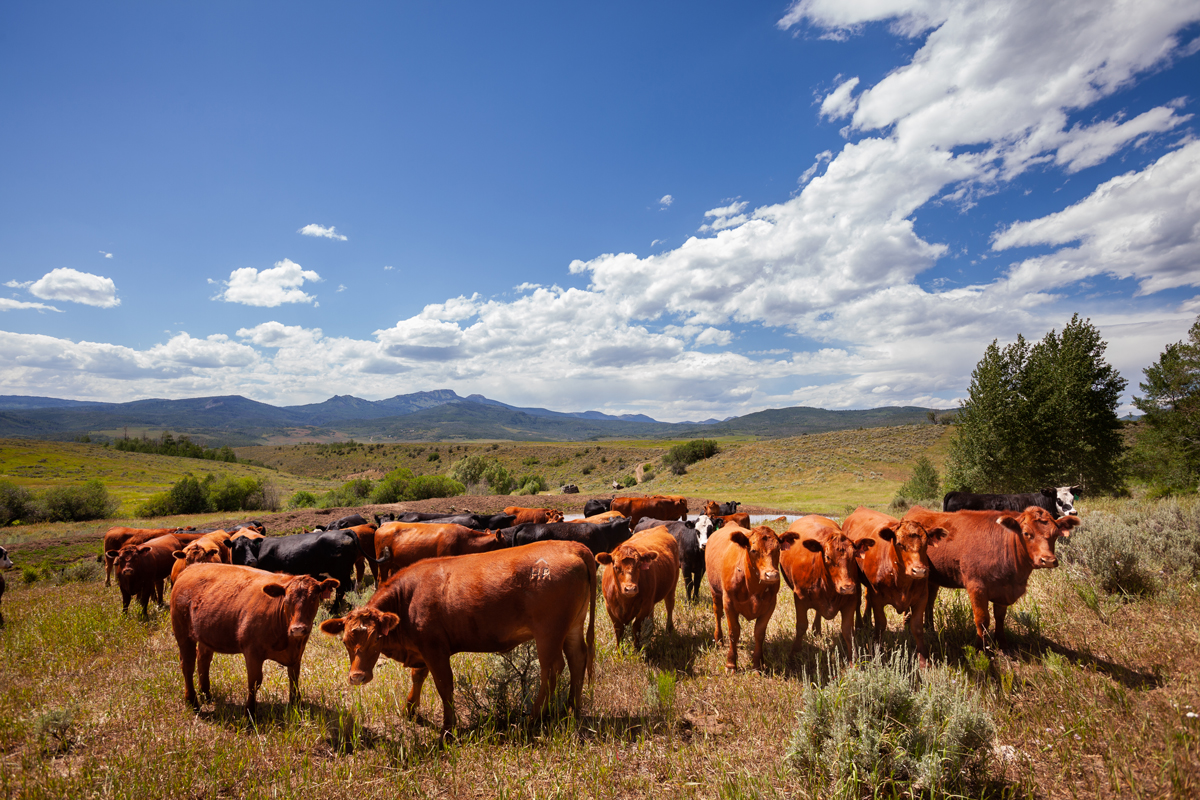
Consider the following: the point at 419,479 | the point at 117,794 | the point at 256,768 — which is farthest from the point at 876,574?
the point at 419,479

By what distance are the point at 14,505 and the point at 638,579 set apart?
164 ft

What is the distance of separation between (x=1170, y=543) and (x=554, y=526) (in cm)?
1170

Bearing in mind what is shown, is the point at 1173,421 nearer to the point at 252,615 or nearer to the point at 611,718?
the point at 611,718

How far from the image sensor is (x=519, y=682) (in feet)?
19.5

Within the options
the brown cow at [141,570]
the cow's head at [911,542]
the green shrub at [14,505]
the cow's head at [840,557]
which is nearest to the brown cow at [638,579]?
the cow's head at [840,557]

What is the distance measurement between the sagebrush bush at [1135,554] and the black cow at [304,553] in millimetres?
14744

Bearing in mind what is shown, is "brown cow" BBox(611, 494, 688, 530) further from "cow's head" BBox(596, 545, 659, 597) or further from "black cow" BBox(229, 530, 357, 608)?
"cow's head" BBox(596, 545, 659, 597)

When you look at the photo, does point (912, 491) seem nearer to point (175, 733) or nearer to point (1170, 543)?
Result: point (1170, 543)

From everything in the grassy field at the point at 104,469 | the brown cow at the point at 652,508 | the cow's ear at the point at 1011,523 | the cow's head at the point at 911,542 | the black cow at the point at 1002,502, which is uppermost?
the cow's ear at the point at 1011,523

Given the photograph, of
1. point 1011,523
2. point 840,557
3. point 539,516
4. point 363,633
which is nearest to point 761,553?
point 840,557

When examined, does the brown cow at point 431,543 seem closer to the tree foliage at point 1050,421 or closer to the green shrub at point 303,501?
the tree foliage at point 1050,421

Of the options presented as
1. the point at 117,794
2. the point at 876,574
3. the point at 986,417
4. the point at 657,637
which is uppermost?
the point at 986,417

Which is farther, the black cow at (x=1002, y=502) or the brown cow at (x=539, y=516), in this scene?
the black cow at (x=1002, y=502)

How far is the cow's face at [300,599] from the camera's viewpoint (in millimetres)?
5305
